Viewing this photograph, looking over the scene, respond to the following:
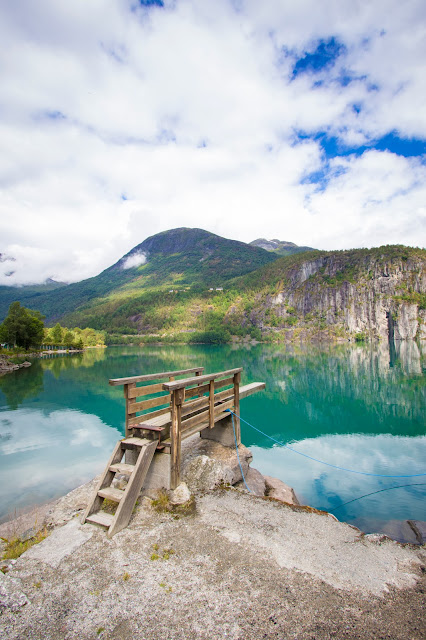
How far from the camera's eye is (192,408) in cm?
886

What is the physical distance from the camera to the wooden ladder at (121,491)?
6410 millimetres

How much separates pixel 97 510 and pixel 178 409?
2.55 m

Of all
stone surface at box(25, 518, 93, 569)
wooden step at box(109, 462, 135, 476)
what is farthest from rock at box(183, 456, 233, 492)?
stone surface at box(25, 518, 93, 569)

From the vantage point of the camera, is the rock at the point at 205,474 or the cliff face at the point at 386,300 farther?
the cliff face at the point at 386,300

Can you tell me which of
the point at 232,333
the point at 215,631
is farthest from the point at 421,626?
the point at 232,333

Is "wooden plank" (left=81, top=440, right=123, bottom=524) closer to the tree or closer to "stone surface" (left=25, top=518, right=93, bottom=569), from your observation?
"stone surface" (left=25, top=518, right=93, bottom=569)

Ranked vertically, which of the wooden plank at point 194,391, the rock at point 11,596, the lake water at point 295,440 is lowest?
the lake water at point 295,440

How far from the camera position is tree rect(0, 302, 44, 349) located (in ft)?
260

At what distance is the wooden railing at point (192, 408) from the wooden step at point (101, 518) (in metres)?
1.51

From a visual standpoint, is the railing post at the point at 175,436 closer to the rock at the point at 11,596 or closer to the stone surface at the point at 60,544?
the stone surface at the point at 60,544

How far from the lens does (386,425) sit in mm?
23328

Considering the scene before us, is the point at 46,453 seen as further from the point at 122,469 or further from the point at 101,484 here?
the point at 122,469

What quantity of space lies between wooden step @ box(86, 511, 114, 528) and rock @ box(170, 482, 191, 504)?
135 centimetres

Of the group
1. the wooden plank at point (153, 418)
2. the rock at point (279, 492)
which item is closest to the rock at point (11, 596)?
the wooden plank at point (153, 418)
